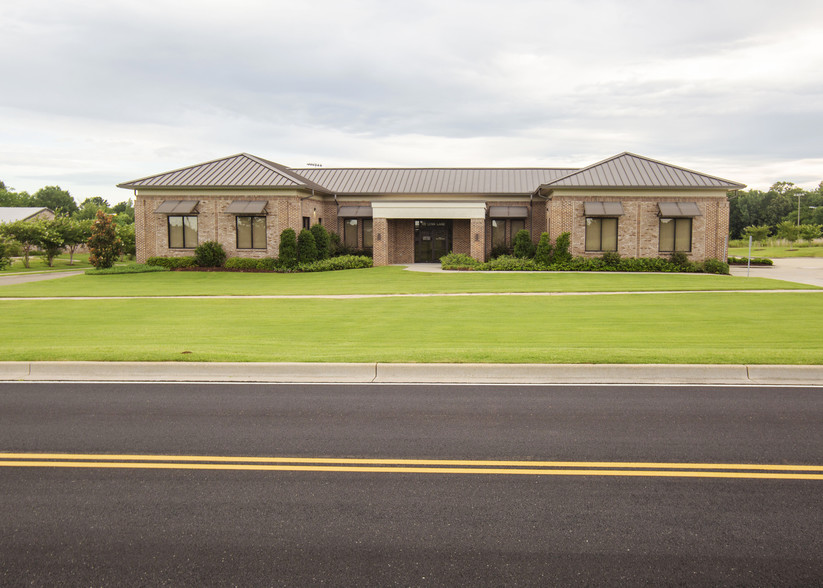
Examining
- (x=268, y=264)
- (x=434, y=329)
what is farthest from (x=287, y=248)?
(x=434, y=329)

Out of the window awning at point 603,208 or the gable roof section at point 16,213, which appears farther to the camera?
the gable roof section at point 16,213

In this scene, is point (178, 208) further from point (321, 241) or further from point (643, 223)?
point (643, 223)

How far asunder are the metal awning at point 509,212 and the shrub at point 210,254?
54.5ft

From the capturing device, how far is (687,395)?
8.27 meters

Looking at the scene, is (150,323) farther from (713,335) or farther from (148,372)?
(713,335)

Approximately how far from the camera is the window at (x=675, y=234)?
34.5 metres

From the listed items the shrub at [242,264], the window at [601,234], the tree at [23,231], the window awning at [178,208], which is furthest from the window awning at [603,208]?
the tree at [23,231]

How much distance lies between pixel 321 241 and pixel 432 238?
895cm

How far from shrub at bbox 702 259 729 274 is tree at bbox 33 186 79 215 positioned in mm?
118092

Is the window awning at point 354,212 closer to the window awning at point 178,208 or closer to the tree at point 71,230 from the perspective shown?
the window awning at point 178,208

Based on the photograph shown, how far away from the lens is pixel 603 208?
112 feet

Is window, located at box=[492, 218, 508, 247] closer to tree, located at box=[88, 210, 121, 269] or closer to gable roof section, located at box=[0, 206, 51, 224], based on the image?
tree, located at box=[88, 210, 121, 269]

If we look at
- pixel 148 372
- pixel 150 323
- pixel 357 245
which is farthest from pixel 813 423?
pixel 357 245

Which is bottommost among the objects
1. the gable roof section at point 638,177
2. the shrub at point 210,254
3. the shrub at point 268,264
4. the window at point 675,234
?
the shrub at point 268,264
